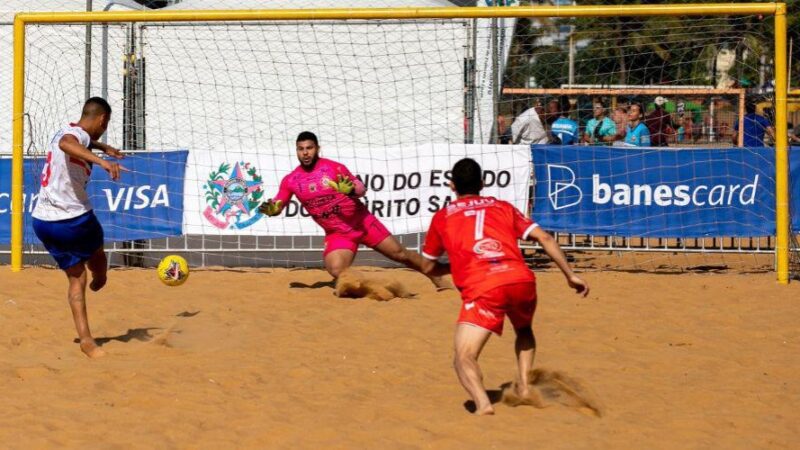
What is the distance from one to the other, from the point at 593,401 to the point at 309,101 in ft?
27.4

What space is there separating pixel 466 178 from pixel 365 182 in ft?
21.5

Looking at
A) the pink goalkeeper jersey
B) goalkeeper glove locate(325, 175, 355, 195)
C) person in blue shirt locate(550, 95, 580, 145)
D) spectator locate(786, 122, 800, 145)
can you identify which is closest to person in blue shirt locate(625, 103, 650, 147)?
person in blue shirt locate(550, 95, 580, 145)

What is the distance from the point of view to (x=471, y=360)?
19.5 ft

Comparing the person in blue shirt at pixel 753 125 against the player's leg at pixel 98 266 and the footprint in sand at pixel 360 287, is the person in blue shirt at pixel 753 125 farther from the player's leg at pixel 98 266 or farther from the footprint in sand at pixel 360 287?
the player's leg at pixel 98 266

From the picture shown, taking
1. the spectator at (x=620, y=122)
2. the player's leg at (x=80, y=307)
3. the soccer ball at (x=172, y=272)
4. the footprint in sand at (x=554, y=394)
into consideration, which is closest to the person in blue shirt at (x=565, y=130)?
the spectator at (x=620, y=122)

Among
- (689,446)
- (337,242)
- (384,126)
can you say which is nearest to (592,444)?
(689,446)

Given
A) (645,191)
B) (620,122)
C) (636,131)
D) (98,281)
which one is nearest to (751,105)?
(620,122)

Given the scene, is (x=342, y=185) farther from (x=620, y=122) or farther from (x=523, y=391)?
(x=620, y=122)

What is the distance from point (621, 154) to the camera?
41.1 ft

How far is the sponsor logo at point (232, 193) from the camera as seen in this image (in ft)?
41.3

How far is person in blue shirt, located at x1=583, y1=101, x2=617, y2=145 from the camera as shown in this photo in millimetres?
14205

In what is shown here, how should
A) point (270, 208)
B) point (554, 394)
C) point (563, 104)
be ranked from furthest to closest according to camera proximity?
point (563, 104) → point (270, 208) → point (554, 394)

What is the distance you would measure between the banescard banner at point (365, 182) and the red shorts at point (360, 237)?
179 centimetres

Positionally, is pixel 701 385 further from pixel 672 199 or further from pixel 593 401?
Answer: pixel 672 199
